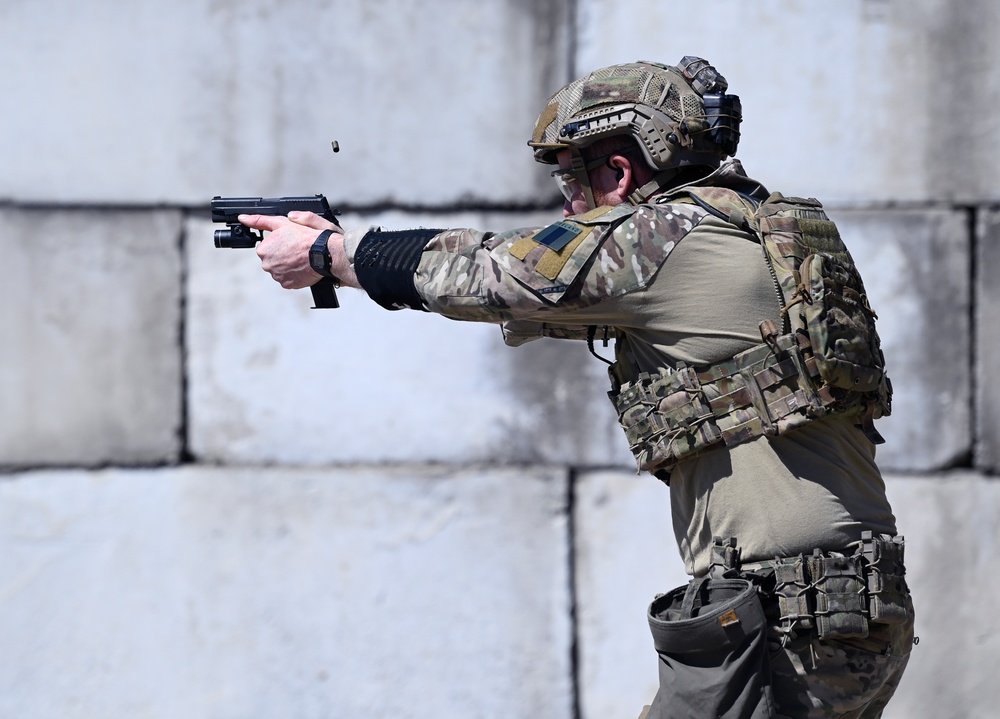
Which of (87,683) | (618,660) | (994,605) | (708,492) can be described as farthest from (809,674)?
(87,683)

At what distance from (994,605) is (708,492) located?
6.34ft

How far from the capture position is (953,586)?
3738 mm

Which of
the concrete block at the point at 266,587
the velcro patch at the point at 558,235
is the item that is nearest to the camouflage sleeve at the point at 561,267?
the velcro patch at the point at 558,235

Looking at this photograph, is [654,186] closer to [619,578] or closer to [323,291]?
Result: [323,291]

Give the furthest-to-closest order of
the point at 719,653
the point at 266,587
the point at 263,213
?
the point at 266,587
the point at 263,213
the point at 719,653

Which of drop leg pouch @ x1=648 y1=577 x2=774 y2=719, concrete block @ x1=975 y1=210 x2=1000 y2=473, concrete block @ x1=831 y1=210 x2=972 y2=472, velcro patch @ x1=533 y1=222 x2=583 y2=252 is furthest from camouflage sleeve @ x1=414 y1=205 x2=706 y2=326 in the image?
→ concrete block @ x1=975 y1=210 x2=1000 y2=473

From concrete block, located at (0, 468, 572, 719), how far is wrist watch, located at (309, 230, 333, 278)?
140cm

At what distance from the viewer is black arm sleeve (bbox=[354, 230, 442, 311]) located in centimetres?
235

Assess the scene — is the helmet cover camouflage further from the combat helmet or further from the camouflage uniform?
the camouflage uniform

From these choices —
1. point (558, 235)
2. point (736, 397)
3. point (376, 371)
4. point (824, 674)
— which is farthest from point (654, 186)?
point (376, 371)

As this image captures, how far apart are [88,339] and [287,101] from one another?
100cm

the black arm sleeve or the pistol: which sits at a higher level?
the pistol

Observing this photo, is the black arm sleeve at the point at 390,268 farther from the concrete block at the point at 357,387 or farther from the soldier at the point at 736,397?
the concrete block at the point at 357,387

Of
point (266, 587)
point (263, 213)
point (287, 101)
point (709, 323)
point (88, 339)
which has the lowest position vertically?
point (266, 587)
